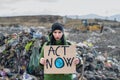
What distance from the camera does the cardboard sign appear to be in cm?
630

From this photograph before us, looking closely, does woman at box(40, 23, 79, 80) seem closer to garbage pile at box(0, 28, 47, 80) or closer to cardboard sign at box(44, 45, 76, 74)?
cardboard sign at box(44, 45, 76, 74)

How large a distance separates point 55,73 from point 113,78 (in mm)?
6686

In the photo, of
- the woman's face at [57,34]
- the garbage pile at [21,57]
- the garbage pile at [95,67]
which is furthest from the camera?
the garbage pile at [95,67]

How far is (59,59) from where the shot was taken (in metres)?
6.35

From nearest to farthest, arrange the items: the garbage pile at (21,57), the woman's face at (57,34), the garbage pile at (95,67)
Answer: the woman's face at (57,34) → the garbage pile at (21,57) → the garbage pile at (95,67)

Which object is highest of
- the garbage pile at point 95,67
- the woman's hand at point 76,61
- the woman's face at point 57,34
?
the woman's face at point 57,34

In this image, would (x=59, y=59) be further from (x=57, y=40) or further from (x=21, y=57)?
(x=21, y=57)

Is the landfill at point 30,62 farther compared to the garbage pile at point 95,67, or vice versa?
the garbage pile at point 95,67

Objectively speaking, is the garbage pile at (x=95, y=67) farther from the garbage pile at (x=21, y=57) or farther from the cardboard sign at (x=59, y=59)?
the cardboard sign at (x=59, y=59)

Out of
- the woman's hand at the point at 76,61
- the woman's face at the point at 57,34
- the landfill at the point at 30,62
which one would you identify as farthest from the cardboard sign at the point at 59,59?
the landfill at the point at 30,62

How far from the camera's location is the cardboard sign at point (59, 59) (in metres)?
6.30

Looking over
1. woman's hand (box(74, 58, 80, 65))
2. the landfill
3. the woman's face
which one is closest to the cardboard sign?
woman's hand (box(74, 58, 80, 65))

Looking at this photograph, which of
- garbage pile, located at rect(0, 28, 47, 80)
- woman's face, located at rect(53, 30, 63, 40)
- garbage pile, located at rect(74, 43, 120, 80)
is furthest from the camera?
garbage pile, located at rect(74, 43, 120, 80)

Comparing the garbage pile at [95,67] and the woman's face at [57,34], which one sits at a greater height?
the woman's face at [57,34]
